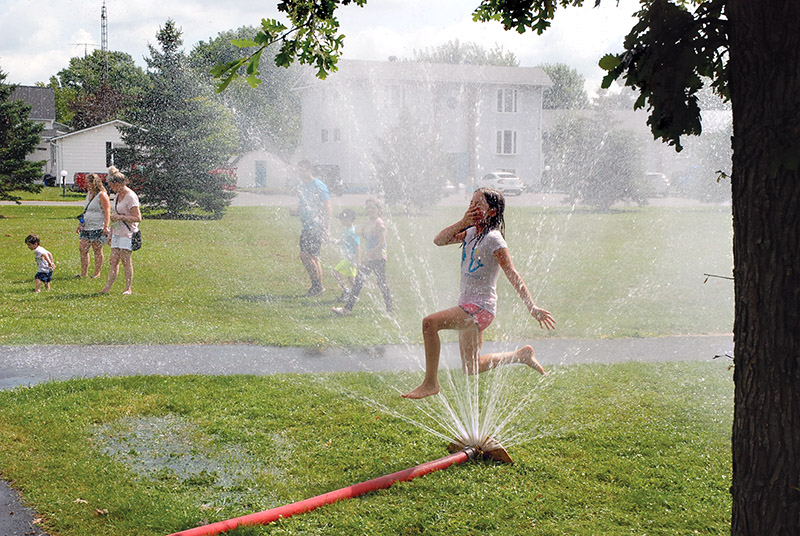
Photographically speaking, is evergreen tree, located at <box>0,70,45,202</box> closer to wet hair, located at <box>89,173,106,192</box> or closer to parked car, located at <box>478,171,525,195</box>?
wet hair, located at <box>89,173,106,192</box>

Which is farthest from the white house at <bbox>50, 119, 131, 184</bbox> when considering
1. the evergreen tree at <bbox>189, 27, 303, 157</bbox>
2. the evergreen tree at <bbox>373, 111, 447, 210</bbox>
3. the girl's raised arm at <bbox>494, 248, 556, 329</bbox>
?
the girl's raised arm at <bbox>494, 248, 556, 329</bbox>

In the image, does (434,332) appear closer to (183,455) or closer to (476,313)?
(476,313)

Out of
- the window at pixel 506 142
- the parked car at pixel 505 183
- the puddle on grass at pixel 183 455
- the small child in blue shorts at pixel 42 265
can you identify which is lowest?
the puddle on grass at pixel 183 455

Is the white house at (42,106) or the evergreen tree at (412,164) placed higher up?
the white house at (42,106)

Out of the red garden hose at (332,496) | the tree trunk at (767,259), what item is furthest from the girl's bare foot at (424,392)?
the tree trunk at (767,259)

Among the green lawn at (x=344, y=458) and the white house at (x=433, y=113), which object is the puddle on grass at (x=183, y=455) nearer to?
the green lawn at (x=344, y=458)

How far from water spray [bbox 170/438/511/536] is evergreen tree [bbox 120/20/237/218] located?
21600mm

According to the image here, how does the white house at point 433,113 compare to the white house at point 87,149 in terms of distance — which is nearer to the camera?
the white house at point 433,113

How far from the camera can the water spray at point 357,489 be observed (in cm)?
398

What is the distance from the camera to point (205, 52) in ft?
221

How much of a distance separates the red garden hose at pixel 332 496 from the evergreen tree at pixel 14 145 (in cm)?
2469

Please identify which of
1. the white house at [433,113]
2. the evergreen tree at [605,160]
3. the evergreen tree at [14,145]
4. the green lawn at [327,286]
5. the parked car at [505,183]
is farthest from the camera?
the parked car at [505,183]

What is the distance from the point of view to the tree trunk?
9.61ft

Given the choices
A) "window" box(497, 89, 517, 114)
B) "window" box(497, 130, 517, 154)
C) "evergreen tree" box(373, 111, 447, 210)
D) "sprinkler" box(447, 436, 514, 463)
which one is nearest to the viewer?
"sprinkler" box(447, 436, 514, 463)
